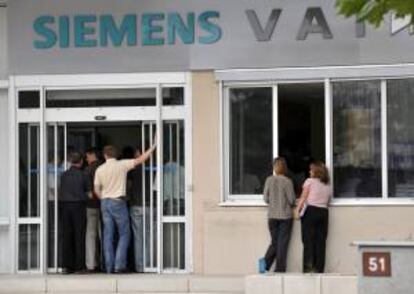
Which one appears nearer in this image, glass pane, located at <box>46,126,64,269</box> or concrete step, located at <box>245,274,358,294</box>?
concrete step, located at <box>245,274,358,294</box>

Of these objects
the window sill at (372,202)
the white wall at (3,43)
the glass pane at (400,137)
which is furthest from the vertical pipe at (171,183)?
the glass pane at (400,137)

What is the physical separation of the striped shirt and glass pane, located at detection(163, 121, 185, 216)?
151 cm

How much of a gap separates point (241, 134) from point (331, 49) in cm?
187

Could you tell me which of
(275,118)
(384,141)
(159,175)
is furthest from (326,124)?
(159,175)

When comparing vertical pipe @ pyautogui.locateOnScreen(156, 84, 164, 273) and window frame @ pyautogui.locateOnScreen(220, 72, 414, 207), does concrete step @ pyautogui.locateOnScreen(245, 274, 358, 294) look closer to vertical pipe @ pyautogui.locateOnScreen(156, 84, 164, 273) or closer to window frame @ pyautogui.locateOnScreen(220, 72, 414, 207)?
window frame @ pyautogui.locateOnScreen(220, 72, 414, 207)

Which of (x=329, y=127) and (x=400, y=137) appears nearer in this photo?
(x=400, y=137)

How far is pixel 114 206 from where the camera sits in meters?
14.4

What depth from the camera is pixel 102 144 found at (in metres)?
15.1

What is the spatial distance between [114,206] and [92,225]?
598 mm

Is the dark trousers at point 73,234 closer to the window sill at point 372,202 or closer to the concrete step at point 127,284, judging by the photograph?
the concrete step at point 127,284

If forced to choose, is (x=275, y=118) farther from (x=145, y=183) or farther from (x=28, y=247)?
(x=28, y=247)

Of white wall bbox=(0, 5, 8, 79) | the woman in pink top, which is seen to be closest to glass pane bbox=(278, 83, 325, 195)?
the woman in pink top

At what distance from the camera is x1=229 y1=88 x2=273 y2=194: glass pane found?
14484mm

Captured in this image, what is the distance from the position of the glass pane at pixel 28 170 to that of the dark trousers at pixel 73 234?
569 mm
